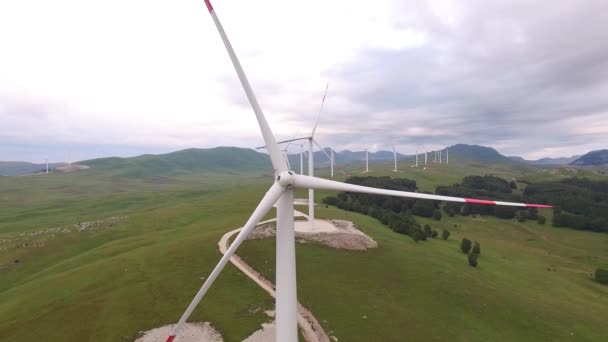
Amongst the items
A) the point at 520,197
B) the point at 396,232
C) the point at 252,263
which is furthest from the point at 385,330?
the point at 520,197

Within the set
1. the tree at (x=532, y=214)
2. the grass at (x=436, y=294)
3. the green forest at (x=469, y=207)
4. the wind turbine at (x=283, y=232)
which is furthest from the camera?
the tree at (x=532, y=214)

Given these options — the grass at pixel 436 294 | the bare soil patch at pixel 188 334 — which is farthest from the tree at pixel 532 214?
the bare soil patch at pixel 188 334

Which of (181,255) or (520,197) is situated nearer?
(181,255)

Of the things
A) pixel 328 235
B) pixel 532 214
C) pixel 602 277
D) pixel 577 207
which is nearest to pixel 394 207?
pixel 532 214

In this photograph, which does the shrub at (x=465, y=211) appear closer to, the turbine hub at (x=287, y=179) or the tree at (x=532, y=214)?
the tree at (x=532, y=214)

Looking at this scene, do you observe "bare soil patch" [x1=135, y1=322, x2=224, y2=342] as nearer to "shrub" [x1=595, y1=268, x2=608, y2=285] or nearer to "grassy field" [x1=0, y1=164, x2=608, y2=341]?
"grassy field" [x1=0, y1=164, x2=608, y2=341]

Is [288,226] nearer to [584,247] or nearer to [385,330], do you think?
[385,330]
